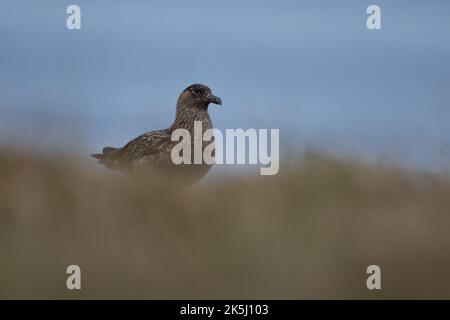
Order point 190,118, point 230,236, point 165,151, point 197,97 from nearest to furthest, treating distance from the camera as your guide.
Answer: point 230,236
point 165,151
point 190,118
point 197,97

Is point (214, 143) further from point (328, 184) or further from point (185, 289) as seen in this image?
point (185, 289)

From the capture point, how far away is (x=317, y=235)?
711cm

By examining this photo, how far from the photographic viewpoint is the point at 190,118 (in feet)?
36.3

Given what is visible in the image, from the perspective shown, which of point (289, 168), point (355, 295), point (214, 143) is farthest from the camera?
point (214, 143)

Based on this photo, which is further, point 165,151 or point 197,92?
point 197,92

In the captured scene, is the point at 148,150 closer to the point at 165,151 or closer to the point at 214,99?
the point at 165,151

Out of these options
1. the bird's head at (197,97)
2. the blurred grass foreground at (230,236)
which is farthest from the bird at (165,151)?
the blurred grass foreground at (230,236)

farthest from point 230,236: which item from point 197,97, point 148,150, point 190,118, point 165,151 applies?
point 197,97

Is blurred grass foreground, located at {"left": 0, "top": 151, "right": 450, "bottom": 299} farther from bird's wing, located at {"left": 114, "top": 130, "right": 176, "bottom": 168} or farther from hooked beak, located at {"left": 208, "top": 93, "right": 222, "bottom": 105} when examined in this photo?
hooked beak, located at {"left": 208, "top": 93, "right": 222, "bottom": 105}

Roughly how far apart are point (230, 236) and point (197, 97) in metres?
4.45

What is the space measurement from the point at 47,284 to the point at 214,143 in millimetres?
4120

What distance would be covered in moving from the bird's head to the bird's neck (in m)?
0.05

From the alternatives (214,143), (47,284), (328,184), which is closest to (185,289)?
(47,284)

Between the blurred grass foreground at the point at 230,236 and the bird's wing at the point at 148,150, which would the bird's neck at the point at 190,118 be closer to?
the bird's wing at the point at 148,150
